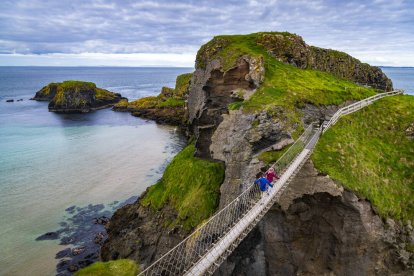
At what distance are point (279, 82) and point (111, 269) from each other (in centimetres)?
2817

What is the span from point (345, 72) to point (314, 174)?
5253 cm

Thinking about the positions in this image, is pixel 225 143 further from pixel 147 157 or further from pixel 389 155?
pixel 147 157

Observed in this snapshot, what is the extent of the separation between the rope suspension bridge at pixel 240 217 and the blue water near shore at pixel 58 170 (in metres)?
18.9

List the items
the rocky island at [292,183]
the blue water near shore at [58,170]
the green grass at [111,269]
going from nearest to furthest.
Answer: the green grass at [111,269], the rocky island at [292,183], the blue water near shore at [58,170]

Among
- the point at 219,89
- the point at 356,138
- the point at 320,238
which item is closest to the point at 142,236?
the point at 320,238

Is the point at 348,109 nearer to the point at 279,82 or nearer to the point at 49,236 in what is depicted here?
the point at 279,82

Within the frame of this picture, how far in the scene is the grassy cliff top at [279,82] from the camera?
100 feet

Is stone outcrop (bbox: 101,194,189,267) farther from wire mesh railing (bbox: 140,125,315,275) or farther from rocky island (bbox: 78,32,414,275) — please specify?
wire mesh railing (bbox: 140,125,315,275)

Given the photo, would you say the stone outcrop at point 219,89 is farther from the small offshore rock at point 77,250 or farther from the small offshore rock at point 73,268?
the small offshore rock at point 73,268

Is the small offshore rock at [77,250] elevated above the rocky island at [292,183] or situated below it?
below

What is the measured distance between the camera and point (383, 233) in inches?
888

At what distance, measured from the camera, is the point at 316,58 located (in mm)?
59062

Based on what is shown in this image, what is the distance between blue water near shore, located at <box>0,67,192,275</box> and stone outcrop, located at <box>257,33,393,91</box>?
26.3 metres

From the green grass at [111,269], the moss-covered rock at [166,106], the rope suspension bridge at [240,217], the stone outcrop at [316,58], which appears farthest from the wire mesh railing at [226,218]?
the moss-covered rock at [166,106]
